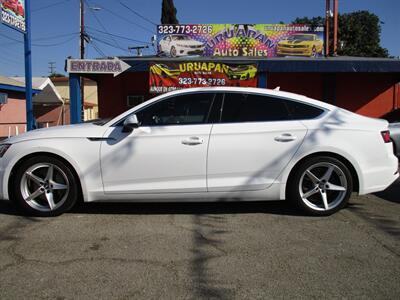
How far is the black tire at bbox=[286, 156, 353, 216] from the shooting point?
5.33 meters

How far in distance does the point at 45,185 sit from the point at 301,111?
3.28 metres

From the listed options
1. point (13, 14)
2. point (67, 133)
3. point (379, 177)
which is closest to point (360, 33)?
point (13, 14)

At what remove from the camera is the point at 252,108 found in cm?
546

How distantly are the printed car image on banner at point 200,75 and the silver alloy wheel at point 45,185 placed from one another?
23.8 feet

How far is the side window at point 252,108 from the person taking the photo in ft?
17.7

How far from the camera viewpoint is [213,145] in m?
5.22

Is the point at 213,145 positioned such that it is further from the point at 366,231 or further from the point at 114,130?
the point at 366,231

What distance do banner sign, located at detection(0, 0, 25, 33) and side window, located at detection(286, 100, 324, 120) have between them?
726 centimetres

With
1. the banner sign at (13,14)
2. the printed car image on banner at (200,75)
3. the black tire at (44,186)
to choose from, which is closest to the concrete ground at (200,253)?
the black tire at (44,186)

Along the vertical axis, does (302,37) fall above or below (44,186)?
above

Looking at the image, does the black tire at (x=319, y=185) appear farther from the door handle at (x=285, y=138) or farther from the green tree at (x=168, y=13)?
the green tree at (x=168, y=13)

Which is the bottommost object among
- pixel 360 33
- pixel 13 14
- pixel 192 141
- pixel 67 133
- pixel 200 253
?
pixel 200 253

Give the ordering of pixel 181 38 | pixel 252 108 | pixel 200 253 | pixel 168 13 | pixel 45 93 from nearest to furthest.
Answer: pixel 200 253
pixel 252 108
pixel 181 38
pixel 168 13
pixel 45 93

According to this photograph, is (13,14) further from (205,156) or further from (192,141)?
Answer: (205,156)
